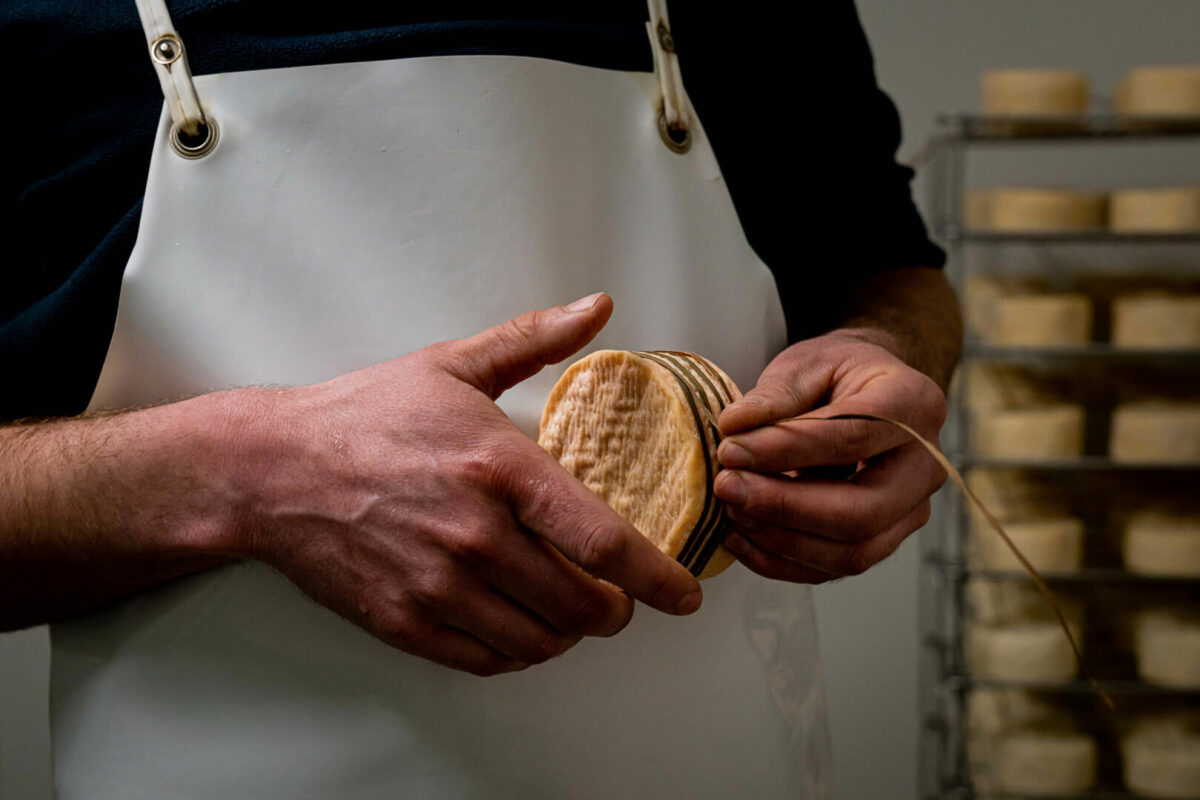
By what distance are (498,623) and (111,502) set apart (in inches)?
9.7

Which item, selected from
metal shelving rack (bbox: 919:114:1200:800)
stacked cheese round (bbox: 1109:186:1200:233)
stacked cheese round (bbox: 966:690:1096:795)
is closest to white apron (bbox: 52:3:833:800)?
metal shelving rack (bbox: 919:114:1200:800)

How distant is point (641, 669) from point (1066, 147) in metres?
1.94

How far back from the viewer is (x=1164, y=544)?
5.93 ft

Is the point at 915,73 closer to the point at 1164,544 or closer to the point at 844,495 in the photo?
the point at 1164,544

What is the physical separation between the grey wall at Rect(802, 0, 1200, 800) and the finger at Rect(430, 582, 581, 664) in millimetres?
1629

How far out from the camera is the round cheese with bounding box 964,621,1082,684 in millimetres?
1830

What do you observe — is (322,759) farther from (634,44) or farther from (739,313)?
(634,44)

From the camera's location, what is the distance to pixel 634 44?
0.66 meters

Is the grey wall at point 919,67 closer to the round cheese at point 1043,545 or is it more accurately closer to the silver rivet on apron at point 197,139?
the round cheese at point 1043,545

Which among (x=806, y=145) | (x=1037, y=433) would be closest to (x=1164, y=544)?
(x=1037, y=433)

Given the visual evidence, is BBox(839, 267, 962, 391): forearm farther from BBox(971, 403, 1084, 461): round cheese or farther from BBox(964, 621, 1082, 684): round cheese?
BBox(964, 621, 1082, 684): round cheese

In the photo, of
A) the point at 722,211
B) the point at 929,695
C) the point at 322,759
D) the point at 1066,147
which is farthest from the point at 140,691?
the point at 1066,147

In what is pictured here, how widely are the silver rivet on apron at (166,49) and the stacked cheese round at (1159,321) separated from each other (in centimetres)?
179

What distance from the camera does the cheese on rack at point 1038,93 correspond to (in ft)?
6.13
